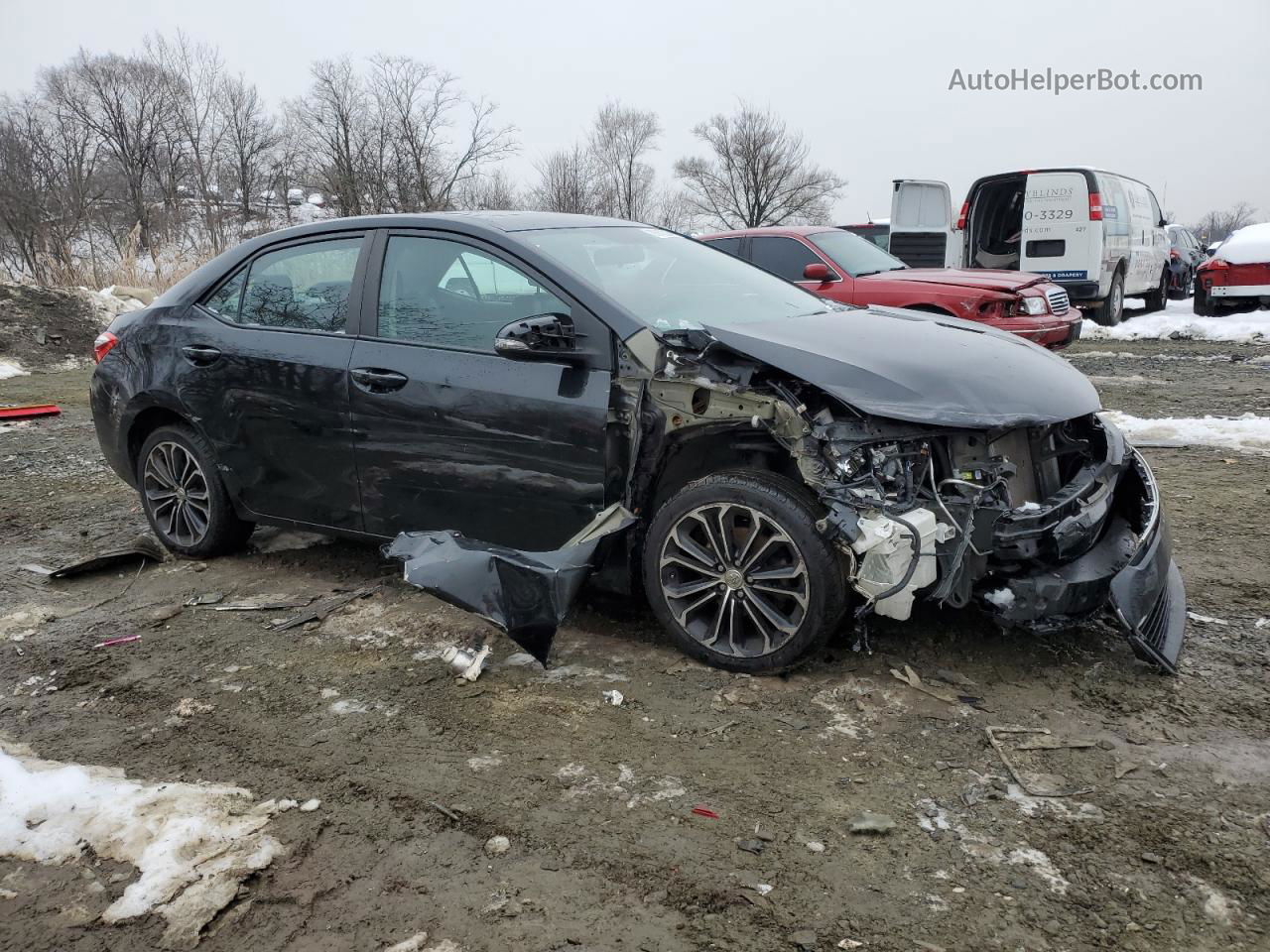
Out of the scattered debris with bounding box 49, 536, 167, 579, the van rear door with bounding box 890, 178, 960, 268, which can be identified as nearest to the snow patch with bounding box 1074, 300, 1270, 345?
the van rear door with bounding box 890, 178, 960, 268

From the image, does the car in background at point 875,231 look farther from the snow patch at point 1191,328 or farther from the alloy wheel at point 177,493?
the alloy wheel at point 177,493

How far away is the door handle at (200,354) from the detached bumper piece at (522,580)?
5.59ft

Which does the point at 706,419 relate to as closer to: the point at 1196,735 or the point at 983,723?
the point at 983,723

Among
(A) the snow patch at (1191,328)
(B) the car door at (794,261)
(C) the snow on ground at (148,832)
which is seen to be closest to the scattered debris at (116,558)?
(C) the snow on ground at (148,832)

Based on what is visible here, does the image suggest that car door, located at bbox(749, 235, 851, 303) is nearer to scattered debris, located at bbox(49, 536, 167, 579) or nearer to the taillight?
the taillight

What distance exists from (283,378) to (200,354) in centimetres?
61

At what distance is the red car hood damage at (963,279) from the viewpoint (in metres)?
8.86

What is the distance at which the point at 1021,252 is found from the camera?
13281mm

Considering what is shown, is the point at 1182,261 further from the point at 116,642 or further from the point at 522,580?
the point at 116,642

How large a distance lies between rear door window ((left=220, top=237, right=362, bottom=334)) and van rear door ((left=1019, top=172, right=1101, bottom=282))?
37.3 feet

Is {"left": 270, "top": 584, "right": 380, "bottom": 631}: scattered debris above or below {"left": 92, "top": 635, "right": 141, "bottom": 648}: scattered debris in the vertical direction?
above

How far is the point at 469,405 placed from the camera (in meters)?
3.73

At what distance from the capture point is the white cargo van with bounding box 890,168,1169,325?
1298 cm

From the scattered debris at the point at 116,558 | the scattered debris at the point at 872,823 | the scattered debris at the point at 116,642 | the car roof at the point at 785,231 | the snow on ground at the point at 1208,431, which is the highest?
the car roof at the point at 785,231
